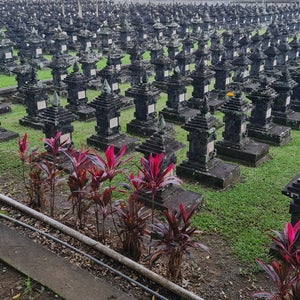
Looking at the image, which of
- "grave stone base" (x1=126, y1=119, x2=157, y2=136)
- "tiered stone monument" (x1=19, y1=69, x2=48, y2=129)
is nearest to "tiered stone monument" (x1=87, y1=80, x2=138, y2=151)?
"grave stone base" (x1=126, y1=119, x2=157, y2=136)

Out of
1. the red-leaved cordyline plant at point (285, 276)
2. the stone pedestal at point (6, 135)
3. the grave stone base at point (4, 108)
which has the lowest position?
the grave stone base at point (4, 108)

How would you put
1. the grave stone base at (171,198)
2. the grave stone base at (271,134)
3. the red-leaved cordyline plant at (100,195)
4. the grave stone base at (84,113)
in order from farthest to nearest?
the grave stone base at (84,113), the grave stone base at (271,134), the grave stone base at (171,198), the red-leaved cordyline plant at (100,195)

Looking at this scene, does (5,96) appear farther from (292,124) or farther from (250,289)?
(250,289)

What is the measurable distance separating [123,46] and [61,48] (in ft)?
16.3

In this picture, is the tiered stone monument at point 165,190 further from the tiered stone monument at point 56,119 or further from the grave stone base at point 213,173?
the tiered stone monument at point 56,119

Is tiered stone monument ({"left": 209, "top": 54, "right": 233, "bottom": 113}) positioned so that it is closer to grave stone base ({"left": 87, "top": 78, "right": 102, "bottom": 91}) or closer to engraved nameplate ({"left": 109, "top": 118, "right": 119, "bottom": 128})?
grave stone base ({"left": 87, "top": 78, "right": 102, "bottom": 91})

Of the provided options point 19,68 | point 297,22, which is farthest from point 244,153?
point 297,22

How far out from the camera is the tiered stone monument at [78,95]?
40.2 ft

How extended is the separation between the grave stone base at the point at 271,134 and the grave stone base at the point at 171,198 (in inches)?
154

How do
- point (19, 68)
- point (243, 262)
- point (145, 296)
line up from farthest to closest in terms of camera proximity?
point (19, 68) < point (243, 262) < point (145, 296)

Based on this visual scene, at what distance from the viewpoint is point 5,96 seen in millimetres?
14516

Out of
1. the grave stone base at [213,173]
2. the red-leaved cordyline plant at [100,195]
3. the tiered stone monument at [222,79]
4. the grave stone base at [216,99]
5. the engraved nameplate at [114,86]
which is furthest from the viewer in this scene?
the tiered stone monument at [222,79]

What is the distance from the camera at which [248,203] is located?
7.32 meters

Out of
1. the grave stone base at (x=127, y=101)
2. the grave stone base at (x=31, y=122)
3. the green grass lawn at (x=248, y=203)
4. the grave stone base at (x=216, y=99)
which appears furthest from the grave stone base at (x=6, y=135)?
the grave stone base at (x=216, y=99)
